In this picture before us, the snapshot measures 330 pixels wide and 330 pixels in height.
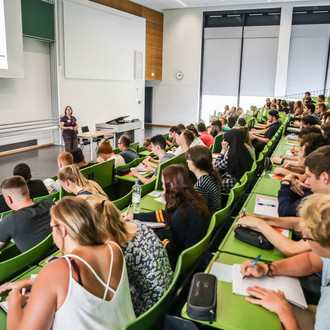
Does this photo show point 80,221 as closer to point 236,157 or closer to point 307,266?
point 307,266

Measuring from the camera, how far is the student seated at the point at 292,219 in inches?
86.9

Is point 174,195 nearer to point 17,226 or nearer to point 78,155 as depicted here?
point 17,226

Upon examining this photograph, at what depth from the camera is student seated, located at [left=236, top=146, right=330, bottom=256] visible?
2207 millimetres

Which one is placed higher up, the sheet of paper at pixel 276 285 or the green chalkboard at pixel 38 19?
the green chalkboard at pixel 38 19

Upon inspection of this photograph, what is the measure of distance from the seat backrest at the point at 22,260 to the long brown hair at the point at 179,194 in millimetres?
986

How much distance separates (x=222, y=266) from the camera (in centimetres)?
209

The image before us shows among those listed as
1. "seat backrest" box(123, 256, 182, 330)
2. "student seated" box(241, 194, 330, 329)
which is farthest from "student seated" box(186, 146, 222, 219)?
"seat backrest" box(123, 256, 182, 330)

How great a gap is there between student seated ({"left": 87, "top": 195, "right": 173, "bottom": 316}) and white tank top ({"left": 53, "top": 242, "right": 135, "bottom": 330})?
0.35m

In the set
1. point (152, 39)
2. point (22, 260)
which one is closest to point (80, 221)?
point (22, 260)

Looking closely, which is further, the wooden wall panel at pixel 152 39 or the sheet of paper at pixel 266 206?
the wooden wall panel at pixel 152 39

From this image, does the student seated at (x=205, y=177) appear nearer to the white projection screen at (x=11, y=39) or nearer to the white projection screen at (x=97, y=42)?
the white projection screen at (x=11, y=39)

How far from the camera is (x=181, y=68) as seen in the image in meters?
16.7

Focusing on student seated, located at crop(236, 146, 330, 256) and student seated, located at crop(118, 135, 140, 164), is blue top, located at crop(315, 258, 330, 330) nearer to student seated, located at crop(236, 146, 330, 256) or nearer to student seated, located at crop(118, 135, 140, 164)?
student seated, located at crop(236, 146, 330, 256)

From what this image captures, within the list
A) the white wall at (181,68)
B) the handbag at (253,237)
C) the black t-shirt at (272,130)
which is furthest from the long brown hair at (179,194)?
the white wall at (181,68)
